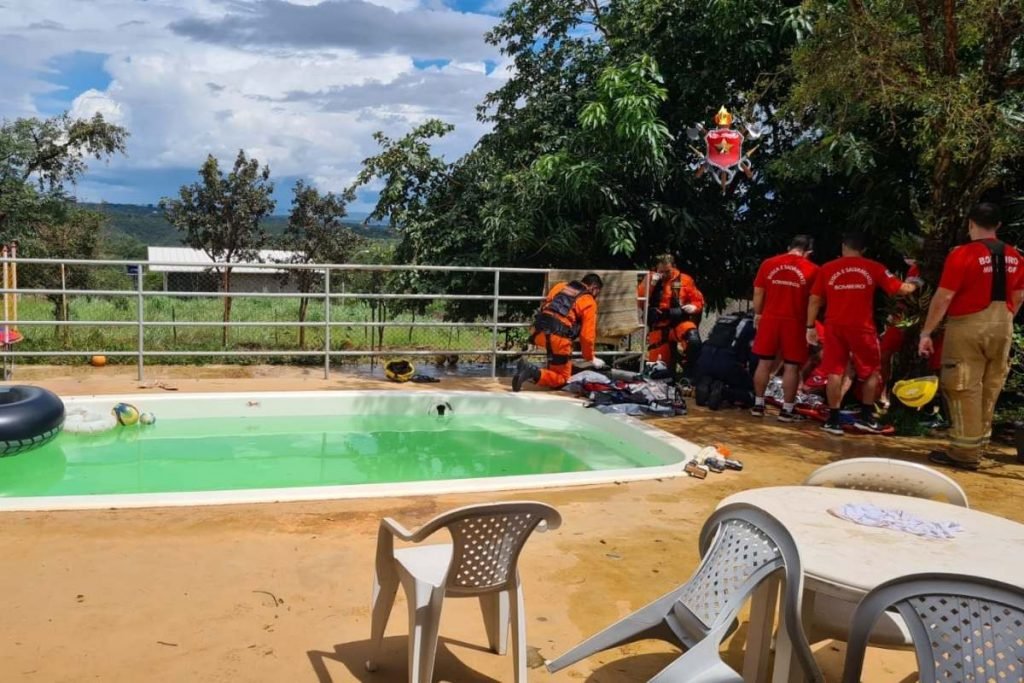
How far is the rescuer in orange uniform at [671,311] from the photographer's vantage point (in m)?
8.12

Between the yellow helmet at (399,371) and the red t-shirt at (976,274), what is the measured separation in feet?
15.2

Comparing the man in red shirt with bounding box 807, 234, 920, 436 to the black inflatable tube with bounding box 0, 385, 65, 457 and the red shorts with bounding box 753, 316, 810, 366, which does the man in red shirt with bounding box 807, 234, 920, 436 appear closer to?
the red shorts with bounding box 753, 316, 810, 366

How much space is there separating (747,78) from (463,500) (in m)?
7.04

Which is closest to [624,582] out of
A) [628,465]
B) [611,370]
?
[628,465]

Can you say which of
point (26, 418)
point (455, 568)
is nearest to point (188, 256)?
point (26, 418)

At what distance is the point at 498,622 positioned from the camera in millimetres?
2766

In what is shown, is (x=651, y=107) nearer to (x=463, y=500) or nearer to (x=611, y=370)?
(x=611, y=370)

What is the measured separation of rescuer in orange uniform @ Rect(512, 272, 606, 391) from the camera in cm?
744

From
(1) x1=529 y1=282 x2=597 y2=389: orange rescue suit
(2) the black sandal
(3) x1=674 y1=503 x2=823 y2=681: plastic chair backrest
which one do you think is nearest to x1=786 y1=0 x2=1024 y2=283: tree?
(2) the black sandal

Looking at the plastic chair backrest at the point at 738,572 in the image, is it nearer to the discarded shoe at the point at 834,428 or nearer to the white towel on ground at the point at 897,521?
the white towel on ground at the point at 897,521

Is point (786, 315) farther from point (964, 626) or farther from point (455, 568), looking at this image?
point (964, 626)

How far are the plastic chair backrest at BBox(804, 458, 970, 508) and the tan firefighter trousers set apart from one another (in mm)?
2830

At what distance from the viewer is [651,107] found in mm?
8492

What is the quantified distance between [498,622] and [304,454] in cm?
390
